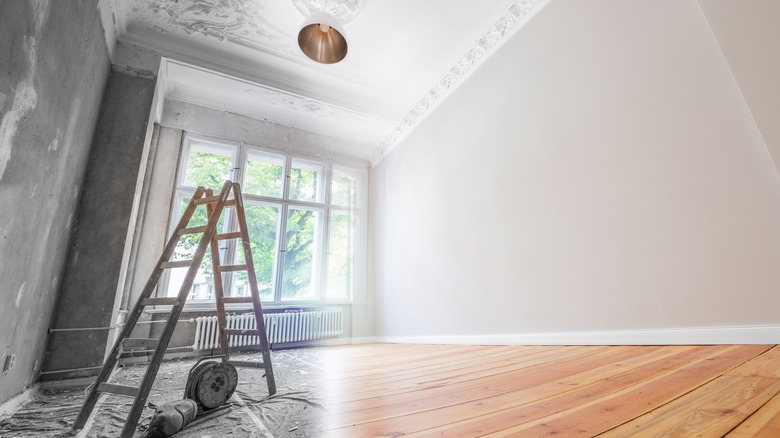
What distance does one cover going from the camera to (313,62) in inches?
158

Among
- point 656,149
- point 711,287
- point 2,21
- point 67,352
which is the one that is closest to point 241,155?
point 67,352

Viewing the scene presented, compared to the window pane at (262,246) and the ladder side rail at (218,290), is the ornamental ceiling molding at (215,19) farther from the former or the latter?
the ladder side rail at (218,290)

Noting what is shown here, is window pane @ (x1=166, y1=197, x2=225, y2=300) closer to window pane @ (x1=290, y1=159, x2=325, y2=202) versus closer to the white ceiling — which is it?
window pane @ (x1=290, y1=159, x2=325, y2=202)

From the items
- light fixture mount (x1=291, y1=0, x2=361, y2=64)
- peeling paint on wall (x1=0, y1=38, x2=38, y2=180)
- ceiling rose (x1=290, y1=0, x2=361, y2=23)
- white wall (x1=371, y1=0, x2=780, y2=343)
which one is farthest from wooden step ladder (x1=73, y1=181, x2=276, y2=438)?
ceiling rose (x1=290, y1=0, x2=361, y2=23)

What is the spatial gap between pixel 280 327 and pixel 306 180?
96.4 inches

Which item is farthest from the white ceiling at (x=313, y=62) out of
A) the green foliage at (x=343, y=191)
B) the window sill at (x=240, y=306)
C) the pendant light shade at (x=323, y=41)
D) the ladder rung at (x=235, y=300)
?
the ladder rung at (x=235, y=300)

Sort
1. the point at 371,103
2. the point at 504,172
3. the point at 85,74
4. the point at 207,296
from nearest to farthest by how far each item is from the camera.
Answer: the point at 85,74 → the point at 504,172 → the point at 207,296 → the point at 371,103

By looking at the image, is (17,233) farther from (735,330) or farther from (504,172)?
(735,330)

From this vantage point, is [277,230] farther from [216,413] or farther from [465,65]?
[216,413]

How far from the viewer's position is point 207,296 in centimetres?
435

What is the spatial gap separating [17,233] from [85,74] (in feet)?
4.65

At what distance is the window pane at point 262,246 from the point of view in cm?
460

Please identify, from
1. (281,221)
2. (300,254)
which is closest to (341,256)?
(300,254)

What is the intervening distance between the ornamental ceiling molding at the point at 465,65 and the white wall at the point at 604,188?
0.50 feet
